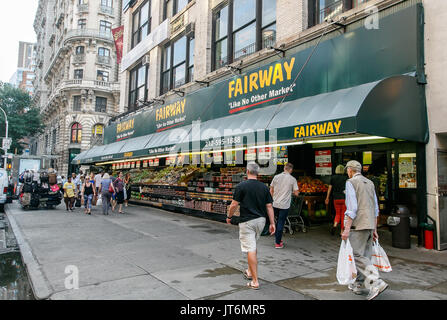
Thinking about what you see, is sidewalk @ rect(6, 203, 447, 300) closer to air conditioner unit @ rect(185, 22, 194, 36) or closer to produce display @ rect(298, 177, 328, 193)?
produce display @ rect(298, 177, 328, 193)

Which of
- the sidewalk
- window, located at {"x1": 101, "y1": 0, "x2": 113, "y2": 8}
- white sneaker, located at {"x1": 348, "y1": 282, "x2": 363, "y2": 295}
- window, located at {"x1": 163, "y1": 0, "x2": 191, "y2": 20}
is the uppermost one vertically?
Result: window, located at {"x1": 101, "y1": 0, "x2": 113, "y2": 8}

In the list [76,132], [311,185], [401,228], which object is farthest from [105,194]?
[76,132]

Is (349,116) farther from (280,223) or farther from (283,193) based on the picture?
(280,223)

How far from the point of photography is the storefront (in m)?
6.70

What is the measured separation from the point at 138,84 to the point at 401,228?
707 inches

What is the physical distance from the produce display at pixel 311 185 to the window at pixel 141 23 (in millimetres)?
14429

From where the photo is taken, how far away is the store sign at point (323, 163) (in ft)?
33.9

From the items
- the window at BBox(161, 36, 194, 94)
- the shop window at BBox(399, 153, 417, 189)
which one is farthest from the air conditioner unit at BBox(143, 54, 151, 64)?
the shop window at BBox(399, 153, 417, 189)

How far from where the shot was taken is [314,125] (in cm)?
691

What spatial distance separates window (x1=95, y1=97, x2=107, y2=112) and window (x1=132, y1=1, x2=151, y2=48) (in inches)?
933

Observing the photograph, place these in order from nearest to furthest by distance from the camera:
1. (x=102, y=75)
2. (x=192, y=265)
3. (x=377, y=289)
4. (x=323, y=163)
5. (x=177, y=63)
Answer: (x=377, y=289) < (x=192, y=265) < (x=323, y=163) < (x=177, y=63) < (x=102, y=75)

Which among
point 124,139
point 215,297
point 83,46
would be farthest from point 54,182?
point 83,46

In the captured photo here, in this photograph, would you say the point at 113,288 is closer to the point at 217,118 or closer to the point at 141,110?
the point at 217,118

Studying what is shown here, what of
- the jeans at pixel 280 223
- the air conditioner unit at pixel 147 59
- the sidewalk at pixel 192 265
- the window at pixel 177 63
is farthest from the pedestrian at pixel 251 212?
the air conditioner unit at pixel 147 59
